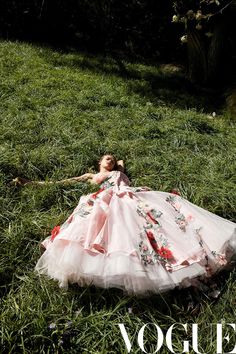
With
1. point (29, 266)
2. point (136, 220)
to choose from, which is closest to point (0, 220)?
point (29, 266)

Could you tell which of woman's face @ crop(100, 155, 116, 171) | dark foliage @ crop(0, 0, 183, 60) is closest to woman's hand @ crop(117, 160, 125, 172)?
woman's face @ crop(100, 155, 116, 171)

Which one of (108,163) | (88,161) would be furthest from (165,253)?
(88,161)

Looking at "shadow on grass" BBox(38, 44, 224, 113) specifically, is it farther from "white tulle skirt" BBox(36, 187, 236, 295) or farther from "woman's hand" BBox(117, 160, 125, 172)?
"white tulle skirt" BBox(36, 187, 236, 295)

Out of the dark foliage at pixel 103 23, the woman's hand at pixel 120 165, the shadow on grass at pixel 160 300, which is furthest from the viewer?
the dark foliage at pixel 103 23

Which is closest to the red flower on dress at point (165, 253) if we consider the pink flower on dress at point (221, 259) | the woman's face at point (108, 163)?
the pink flower on dress at point (221, 259)

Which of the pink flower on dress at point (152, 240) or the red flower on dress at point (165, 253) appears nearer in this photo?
the red flower on dress at point (165, 253)

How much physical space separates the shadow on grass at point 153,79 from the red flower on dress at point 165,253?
4.85m

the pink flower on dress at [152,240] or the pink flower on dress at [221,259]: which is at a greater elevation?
the pink flower on dress at [221,259]

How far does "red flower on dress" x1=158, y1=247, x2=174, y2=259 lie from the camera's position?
11.1ft

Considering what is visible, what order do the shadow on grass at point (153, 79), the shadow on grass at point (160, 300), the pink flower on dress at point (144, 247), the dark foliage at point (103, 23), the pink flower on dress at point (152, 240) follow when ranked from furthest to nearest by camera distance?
the dark foliage at point (103, 23) < the shadow on grass at point (153, 79) < the pink flower on dress at point (152, 240) < the pink flower on dress at point (144, 247) < the shadow on grass at point (160, 300)

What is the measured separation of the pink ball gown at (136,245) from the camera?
3.15 m

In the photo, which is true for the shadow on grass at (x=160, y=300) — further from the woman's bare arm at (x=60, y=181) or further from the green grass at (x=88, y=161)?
the woman's bare arm at (x=60, y=181)

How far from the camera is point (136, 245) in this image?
3332mm

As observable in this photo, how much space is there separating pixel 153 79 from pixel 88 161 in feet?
15.5
